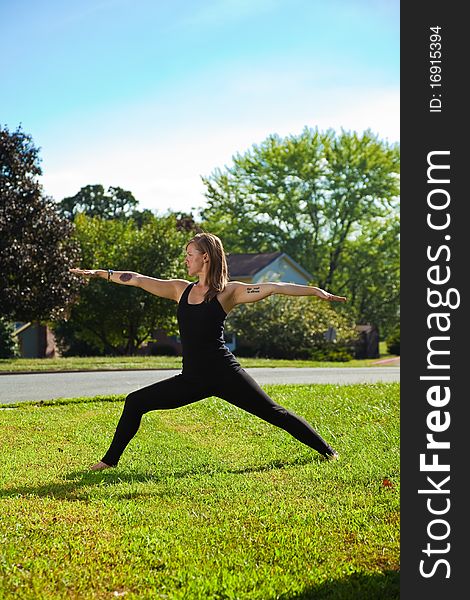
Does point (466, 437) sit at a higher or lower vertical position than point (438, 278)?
lower

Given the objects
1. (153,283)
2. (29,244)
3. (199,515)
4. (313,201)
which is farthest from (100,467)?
(313,201)

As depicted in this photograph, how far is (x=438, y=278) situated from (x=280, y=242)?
173 ft

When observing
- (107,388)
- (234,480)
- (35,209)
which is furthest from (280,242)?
(234,480)

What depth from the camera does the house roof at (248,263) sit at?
43.7 metres

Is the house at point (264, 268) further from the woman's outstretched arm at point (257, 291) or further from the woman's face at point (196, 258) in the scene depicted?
the woman's face at point (196, 258)

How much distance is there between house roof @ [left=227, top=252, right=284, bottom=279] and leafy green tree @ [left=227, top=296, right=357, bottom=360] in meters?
6.97

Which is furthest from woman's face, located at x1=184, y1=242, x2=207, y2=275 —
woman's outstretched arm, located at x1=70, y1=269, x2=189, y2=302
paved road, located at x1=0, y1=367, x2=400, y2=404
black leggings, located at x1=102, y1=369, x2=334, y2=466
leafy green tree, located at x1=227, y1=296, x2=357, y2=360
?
leafy green tree, located at x1=227, y1=296, x2=357, y2=360

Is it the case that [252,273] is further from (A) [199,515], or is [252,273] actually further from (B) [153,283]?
(A) [199,515]

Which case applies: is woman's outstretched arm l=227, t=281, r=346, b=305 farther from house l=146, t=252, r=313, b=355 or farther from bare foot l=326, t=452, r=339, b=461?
house l=146, t=252, r=313, b=355

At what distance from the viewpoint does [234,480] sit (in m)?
6.82

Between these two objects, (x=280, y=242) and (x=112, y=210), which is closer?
(x=280, y=242)

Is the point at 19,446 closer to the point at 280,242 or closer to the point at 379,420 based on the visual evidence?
the point at 379,420

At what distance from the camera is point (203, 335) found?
6.77m

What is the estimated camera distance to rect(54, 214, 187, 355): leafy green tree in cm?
3172
